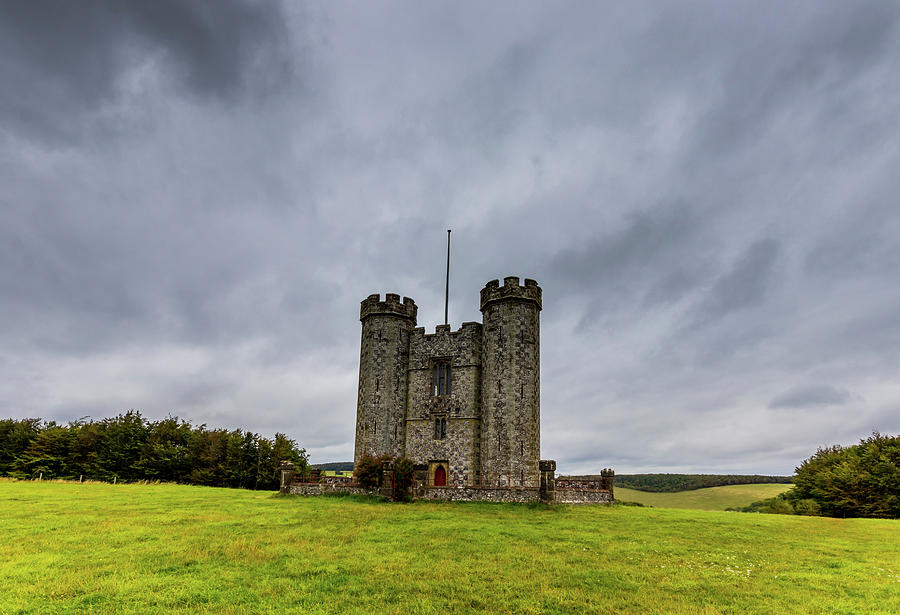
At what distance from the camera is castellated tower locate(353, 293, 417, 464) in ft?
124

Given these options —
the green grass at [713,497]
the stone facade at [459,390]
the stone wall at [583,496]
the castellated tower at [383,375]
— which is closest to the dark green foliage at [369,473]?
the stone facade at [459,390]

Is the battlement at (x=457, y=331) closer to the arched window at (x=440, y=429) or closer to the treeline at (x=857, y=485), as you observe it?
the arched window at (x=440, y=429)

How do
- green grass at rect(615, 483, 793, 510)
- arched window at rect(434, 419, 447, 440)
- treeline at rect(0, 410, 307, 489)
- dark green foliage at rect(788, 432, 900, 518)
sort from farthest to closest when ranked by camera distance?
green grass at rect(615, 483, 793, 510) < treeline at rect(0, 410, 307, 489) < arched window at rect(434, 419, 447, 440) < dark green foliage at rect(788, 432, 900, 518)

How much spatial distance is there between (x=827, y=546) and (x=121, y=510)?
2893 centimetres

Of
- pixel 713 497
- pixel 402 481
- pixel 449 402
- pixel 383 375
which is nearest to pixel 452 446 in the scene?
pixel 449 402

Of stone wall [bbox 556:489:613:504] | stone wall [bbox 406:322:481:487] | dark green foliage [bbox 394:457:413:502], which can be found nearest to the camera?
dark green foliage [bbox 394:457:413:502]

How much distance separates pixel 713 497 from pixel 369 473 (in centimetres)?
6288

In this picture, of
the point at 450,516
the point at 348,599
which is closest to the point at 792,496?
the point at 450,516

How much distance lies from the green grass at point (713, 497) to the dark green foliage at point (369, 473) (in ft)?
133

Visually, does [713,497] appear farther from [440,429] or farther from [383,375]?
[383,375]

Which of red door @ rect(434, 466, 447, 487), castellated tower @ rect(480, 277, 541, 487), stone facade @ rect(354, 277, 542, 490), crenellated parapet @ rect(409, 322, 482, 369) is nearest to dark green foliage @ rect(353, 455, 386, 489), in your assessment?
stone facade @ rect(354, 277, 542, 490)

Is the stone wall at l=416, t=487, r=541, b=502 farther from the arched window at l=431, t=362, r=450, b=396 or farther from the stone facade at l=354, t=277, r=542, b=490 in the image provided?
the arched window at l=431, t=362, r=450, b=396

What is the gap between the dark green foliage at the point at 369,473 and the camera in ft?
97.8

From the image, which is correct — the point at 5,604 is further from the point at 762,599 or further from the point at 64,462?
the point at 64,462
